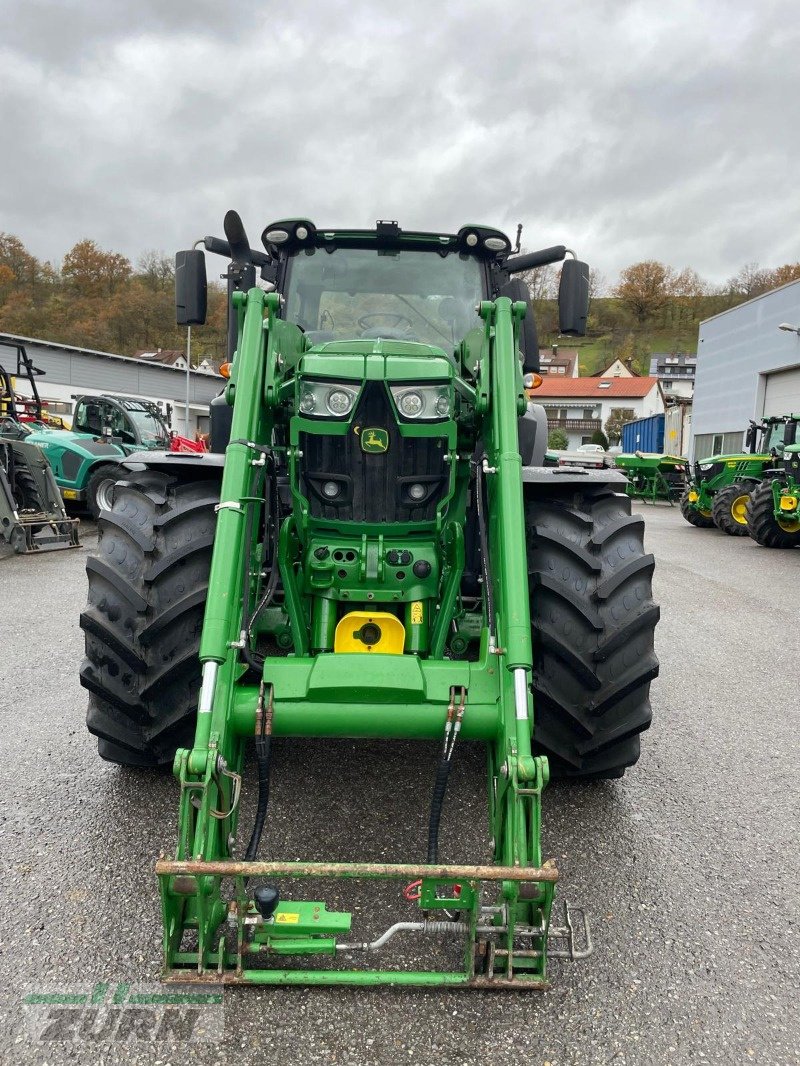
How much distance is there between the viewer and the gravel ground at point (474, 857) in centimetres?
194

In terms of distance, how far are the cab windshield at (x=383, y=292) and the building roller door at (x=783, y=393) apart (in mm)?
22959

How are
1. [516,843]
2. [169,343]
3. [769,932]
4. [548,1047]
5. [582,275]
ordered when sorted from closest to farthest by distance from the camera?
[548,1047] < [516,843] < [769,932] < [582,275] < [169,343]

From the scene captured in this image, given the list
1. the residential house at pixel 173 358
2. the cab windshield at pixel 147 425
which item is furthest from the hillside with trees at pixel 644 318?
the cab windshield at pixel 147 425

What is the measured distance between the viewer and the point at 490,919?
6.86 feet

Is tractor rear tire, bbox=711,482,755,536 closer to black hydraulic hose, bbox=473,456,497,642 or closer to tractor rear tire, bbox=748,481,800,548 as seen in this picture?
tractor rear tire, bbox=748,481,800,548

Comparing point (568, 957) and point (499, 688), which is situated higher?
point (499, 688)

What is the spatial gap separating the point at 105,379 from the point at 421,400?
43879 millimetres

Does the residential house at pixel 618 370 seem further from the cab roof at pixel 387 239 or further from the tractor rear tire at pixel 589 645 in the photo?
the tractor rear tire at pixel 589 645

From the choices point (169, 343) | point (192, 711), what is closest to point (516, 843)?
point (192, 711)

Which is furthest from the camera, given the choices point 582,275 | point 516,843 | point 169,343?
point 169,343

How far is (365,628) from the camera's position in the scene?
9.56 ft

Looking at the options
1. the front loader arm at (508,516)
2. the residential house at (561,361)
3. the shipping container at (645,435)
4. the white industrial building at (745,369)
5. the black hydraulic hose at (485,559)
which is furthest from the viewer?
the residential house at (561,361)

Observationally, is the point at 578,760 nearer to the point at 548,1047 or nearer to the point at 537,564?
the point at 537,564

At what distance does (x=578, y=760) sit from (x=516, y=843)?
926 millimetres
